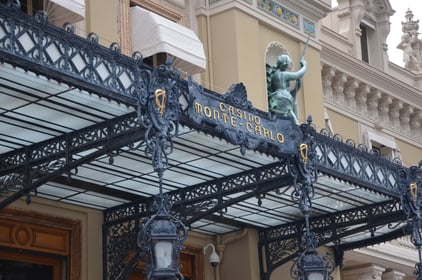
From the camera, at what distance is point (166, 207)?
1345cm

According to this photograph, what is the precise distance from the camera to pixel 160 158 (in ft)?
44.6

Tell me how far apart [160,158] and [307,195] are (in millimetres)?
3390

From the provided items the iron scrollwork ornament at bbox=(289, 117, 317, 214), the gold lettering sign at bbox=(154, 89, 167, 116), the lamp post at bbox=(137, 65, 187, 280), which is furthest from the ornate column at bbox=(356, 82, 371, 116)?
the gold lettering sign at bbox=(154, 89, 167, 116)

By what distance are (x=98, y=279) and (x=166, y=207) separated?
4.57m

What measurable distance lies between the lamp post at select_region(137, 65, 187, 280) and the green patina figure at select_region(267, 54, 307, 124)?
228 inches

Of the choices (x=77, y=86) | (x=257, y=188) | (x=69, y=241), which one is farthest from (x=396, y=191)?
(x=77, y=86)

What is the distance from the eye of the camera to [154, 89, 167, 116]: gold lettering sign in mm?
13839

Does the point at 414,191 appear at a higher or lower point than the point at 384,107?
lower

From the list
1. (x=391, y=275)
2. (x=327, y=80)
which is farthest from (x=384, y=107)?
(x=391, y=275)

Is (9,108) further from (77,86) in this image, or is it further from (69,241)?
(69,241)

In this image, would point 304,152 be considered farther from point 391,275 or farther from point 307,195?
point 391,275

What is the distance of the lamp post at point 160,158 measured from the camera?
42.0ft

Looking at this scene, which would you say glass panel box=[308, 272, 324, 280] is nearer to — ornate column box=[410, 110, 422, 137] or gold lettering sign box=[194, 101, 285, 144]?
gold lettering sign box=[194, 101, 285, 144]

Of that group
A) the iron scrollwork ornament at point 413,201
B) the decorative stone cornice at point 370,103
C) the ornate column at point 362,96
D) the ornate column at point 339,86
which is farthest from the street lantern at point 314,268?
the ornate column at point 362,96
